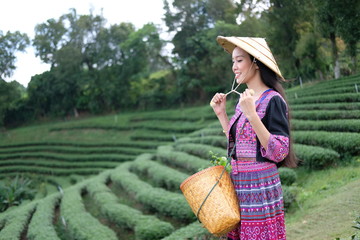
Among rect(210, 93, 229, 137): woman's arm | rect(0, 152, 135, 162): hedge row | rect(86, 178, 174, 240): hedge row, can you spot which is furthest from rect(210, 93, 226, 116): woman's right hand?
rect(0, 152, 135, 162): hedge row

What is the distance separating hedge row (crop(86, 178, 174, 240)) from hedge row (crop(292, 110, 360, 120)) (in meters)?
4.07

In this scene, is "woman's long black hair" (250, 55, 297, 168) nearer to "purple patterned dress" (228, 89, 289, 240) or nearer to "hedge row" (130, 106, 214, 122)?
"purple patterned dress" (228, 89, 289, 240)

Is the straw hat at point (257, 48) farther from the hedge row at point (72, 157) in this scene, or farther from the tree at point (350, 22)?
the hedge row at point (72, 157)

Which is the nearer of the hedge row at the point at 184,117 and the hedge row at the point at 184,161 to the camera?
the hedge row at the point at 184,161

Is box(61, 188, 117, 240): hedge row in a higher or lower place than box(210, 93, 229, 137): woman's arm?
lower

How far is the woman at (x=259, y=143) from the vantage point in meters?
1.73

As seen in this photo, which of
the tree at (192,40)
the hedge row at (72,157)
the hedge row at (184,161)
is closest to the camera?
the hedge row at (184,161)

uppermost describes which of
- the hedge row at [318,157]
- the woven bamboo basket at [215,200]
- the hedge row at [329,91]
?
the hedge row at [329,91]

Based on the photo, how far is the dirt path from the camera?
3.44m

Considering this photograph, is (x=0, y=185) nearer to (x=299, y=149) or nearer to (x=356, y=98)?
(x=299, y=149)

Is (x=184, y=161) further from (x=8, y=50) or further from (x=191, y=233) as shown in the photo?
(x=8, y=50)

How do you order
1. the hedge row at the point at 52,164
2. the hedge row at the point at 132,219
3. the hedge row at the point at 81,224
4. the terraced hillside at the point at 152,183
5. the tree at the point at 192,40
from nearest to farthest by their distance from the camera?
the hedge row at the point at 132,219, the hedge row at the point at 81,224, the terraced hillside at the point at 152,183, the hedge row at the point at 52,164, the tree at the point at 192,40

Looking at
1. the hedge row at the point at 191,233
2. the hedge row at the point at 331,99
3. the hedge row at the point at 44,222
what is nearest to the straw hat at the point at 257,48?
the hedge row at the point at 191,233

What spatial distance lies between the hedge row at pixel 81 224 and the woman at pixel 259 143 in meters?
4.56
